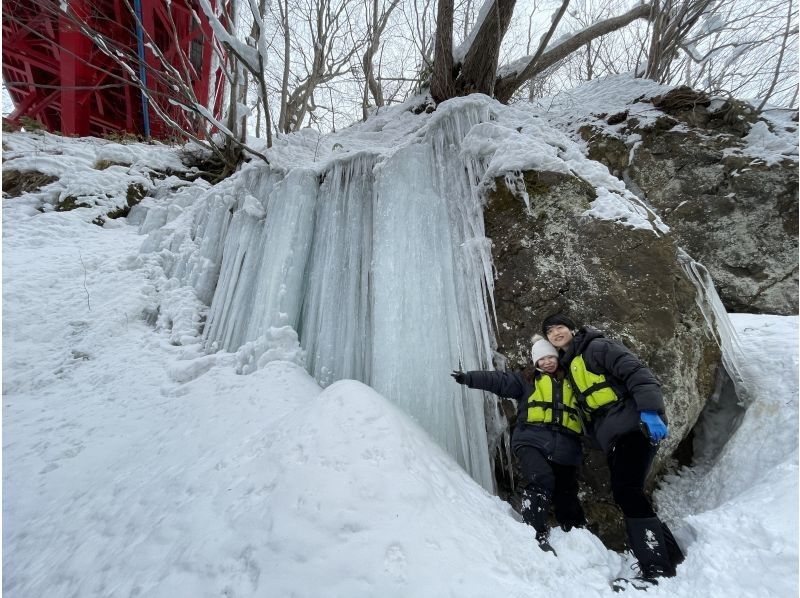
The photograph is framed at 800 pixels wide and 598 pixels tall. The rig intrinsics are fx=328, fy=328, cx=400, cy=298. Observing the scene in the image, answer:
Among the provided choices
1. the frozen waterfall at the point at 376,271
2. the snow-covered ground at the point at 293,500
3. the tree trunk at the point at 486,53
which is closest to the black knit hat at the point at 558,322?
the frozen waterfall at the point at 376,271

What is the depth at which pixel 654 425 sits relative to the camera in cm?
142

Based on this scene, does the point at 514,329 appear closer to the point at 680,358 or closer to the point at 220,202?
the point at 680,358

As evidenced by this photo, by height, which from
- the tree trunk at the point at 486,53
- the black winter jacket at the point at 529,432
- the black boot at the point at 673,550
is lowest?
the black boot at the point at 673,550

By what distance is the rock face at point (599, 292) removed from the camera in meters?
1.96

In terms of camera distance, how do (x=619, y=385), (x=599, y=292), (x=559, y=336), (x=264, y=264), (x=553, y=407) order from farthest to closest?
(x=264, y=264) < (x=599, y=292) < (x=559, y=336) < (x=553, y=407) < (x=619, y=385)

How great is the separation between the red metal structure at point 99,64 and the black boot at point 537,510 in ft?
25.3

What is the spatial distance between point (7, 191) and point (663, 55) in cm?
1002

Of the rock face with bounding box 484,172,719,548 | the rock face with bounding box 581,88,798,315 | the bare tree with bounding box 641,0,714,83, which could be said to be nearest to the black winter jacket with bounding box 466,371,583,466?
the rock face with bounding box 484,172,719,548

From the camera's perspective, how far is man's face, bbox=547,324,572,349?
187cm

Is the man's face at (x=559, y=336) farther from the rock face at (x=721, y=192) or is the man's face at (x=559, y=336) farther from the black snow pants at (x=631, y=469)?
the rock face at (x=721, y=192)

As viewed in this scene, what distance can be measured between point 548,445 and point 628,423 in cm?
39

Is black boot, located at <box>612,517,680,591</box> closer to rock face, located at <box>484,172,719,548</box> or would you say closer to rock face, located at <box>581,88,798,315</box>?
rock face, located at <box>484,172,719,548</box>

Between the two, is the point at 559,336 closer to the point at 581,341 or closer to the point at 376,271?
the point at 581,341

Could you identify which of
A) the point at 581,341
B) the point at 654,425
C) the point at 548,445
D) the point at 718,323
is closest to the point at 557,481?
the point at 548,445
